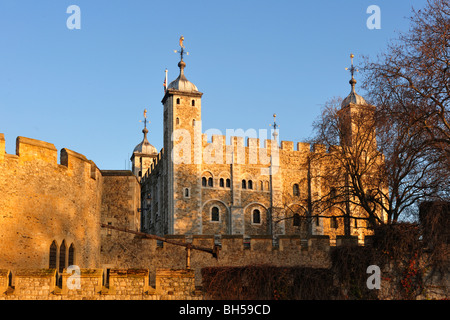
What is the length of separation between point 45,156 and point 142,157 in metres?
53.1

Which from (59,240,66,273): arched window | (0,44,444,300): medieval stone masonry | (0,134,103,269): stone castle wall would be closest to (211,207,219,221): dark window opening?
(0,44,444,300): medieval stone masonry

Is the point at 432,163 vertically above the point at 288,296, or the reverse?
the point at 432,163

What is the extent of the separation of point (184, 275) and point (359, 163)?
12.4 meters

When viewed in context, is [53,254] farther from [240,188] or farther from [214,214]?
[240,188]

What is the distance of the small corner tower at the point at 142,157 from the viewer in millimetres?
69312

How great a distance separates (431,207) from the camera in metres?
14.5

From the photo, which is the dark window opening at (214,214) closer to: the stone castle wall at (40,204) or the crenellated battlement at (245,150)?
the crenellated battlement at (245,150)

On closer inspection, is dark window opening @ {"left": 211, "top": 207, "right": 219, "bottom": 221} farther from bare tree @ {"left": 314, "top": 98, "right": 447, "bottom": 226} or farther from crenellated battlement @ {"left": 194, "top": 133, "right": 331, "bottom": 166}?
bare tree @ {"left": 314, "top": 98, "right": 447, "bottom": 226}

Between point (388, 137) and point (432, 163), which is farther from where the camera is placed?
point (388, 137)

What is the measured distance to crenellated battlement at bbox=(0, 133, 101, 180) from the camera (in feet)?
54.4

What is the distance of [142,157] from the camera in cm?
7006

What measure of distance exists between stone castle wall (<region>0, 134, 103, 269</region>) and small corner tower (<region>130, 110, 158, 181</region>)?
50675 millimetres

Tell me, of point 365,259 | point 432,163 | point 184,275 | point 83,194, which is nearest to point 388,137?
point 432,163
